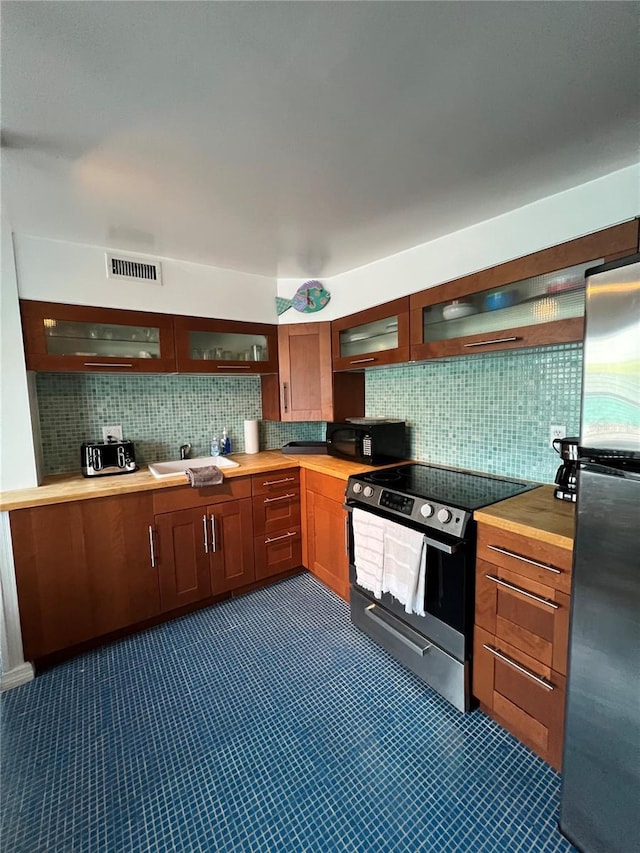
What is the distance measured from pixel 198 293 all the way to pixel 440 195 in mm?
1600

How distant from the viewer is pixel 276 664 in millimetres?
1803

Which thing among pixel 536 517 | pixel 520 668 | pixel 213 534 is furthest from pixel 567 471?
pixel 213 534

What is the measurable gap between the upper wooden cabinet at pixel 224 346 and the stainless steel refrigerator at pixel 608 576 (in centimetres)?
209

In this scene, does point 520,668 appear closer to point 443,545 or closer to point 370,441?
point 443,545

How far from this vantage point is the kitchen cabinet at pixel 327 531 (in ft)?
7.29

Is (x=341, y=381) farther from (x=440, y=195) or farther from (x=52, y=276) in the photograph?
(x=52, y=276)

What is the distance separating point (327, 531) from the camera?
92.6 inches

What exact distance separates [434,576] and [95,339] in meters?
2.30

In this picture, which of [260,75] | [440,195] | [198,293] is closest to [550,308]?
[440,195]

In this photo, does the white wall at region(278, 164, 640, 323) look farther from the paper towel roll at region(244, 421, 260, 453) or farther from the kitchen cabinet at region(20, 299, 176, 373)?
the kitchen cabinet at region(20, 299, 176, 373)

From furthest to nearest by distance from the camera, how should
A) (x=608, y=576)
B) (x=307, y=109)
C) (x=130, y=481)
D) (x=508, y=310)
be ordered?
(x=130, y=481) < (x=508, y=310) < (x=307, y=109) < (x=608, y=576)

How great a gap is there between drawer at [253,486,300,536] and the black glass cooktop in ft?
2.36

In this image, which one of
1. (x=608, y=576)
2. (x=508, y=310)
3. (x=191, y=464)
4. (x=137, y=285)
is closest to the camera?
(x=608, y=576)

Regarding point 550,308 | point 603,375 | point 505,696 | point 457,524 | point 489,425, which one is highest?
point 550,308
